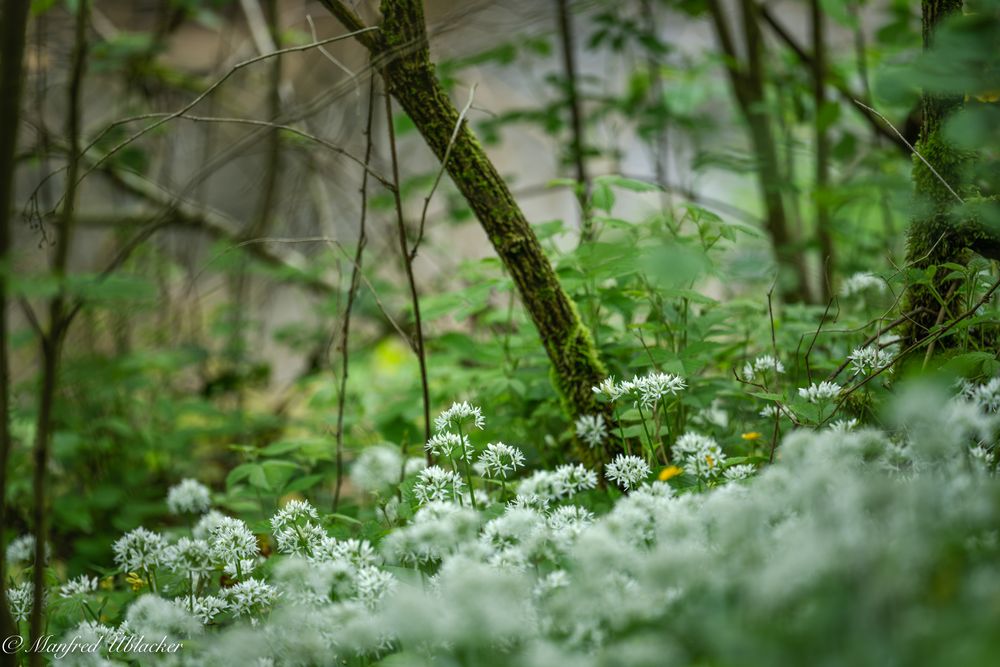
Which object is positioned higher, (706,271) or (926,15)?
Result: (926,15)

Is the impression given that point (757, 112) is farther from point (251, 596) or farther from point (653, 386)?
point (251, 596)

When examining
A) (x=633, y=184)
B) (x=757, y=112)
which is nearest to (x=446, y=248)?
(x=757, y=112)

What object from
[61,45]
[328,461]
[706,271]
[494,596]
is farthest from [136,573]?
[61,45]

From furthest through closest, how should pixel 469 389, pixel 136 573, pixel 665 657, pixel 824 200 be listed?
1. pixel 824 200
2. pixel 469 389
3. pixel 136 573
4. pixel 665 657

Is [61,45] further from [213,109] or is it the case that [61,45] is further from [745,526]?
[745,526]

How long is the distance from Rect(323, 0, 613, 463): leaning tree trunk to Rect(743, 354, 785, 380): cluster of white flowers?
0.29 metres

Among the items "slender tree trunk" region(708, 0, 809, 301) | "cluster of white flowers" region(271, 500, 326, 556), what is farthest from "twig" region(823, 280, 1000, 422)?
"slender tree trunk" region(708, 0, 809, 301)

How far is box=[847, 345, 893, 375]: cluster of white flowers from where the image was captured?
138 cm

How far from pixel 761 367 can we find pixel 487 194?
63 centimetres

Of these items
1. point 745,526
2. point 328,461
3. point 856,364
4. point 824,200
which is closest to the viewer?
point 745,526

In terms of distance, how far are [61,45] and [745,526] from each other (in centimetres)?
398

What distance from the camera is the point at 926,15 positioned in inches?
55.8

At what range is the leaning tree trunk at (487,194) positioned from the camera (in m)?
1.51

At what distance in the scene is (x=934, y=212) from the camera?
145cm
